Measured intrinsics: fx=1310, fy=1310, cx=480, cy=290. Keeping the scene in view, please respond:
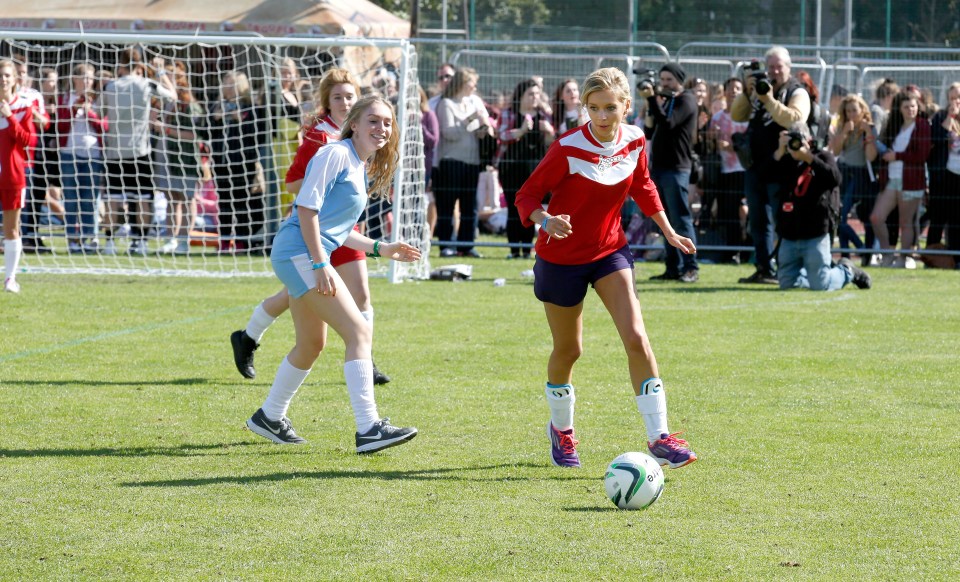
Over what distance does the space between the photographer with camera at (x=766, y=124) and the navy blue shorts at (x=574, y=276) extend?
6.52 meters

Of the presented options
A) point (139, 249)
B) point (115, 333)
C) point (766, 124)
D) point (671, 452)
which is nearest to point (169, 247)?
point (139, 249)

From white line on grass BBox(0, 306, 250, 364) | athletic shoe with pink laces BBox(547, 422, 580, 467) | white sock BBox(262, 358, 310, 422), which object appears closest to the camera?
athletic shoe with pink laces BBox(547, 422, 580, 467)

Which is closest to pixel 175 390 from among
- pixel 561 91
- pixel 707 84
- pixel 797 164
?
pixel 797 164

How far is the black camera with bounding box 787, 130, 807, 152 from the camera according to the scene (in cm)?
1195

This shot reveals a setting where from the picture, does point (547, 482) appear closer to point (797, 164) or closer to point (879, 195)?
point (797, 164)

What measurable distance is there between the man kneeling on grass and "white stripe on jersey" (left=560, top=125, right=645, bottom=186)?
257 inches

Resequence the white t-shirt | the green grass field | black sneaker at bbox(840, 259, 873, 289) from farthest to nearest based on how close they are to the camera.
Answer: the white t-shirt → black sneaker at bbox(840, 259, 873, 289) → the green grass field

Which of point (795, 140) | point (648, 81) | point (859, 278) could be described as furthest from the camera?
point (648, 81)

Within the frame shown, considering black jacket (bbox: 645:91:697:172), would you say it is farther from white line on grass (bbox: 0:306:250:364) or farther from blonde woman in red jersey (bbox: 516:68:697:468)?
blonde woman in red jersey (bbox: 516:68:697:468)

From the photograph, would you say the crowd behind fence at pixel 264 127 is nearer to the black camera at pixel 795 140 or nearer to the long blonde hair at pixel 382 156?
the black camera at pixel 795 140

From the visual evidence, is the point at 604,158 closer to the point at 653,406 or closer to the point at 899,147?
the point at 653,406

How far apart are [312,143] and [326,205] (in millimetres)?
1416

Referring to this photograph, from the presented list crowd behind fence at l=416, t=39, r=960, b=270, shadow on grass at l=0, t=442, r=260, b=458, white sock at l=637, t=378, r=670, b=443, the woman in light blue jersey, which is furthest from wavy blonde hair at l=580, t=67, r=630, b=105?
crowd behind fence at l=416, t=39, r=960, b=270

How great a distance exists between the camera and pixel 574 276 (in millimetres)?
5754
